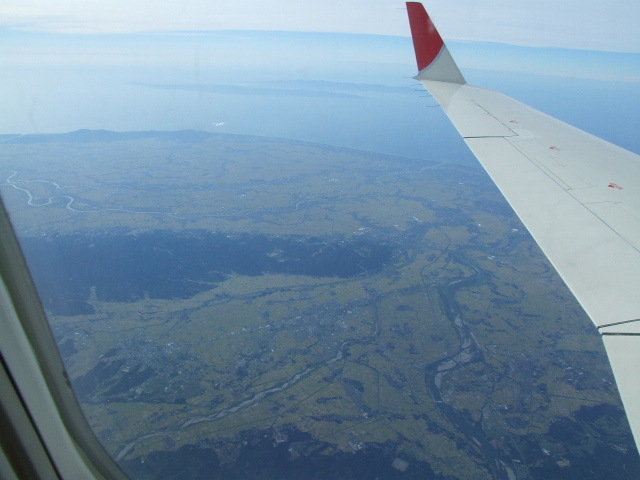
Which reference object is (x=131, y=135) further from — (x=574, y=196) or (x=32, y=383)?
(x=32, y=383)

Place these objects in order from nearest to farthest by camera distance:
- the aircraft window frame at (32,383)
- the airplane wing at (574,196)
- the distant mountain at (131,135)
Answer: the aircraft window frame at (32,383) < the airplane wing at (574,196) < the distant mountain at (131,135)

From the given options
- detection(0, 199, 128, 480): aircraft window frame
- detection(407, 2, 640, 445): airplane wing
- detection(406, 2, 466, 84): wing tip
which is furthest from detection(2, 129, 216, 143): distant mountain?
detection(0, 199, 128, 480): aircraft window frame

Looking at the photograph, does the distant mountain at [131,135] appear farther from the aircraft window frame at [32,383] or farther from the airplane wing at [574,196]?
the aircraft window frame at [32,383]

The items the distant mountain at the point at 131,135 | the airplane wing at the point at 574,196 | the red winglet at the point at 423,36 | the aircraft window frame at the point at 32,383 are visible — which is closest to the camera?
the aircraft window frame at the point at 32,383

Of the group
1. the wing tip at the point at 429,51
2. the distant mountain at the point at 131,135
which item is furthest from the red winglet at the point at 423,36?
the distant mountain at the point at 131,135

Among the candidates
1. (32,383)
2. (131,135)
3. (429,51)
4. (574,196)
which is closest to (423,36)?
(429,51)

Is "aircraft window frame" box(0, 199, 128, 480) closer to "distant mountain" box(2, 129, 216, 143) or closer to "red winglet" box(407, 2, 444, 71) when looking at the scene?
"red winglet" box(407, 2, 444, 71)
